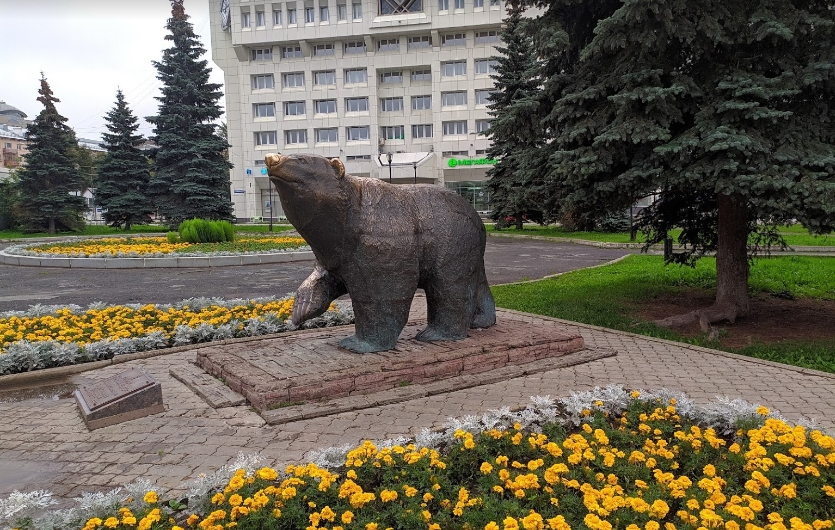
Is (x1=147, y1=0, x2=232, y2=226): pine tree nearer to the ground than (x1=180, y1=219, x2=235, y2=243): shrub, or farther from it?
farther from it

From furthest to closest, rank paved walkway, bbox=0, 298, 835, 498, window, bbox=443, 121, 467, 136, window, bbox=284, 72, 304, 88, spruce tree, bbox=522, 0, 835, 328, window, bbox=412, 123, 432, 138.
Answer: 1. window, bbox=412, 123, 432, 138
2. window, bbox=284, 72, 304, 88
3. window, bbox=443, 121, 467, 136
4. spruce tree, bbox=522, 0, 835, 328
5. paved walkway, bbox=0, 298, 835, 498

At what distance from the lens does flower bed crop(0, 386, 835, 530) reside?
10.1ft

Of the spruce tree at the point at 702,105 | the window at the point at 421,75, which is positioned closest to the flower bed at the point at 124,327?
the spruce tree at the point at 702,105

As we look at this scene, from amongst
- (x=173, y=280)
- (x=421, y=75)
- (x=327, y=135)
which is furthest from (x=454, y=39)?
(x=173, y=280)

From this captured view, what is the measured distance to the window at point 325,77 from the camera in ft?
157

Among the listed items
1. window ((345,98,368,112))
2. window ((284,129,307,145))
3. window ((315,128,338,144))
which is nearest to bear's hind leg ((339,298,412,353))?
window ((315,128,338,144))

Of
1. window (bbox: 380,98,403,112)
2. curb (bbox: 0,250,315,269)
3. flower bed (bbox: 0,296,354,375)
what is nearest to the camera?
flower bed (bbox: 0,296,354,375)

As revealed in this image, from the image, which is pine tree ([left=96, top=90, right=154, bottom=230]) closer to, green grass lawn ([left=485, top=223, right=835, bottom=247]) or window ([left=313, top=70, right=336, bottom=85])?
window ([left=313, top=70, right=336, bottom=85])

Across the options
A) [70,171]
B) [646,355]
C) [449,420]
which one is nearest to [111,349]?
[449,420]

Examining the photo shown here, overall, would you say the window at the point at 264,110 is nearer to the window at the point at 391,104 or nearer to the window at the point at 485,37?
the window at the point at 391,104

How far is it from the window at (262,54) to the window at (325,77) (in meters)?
4.31

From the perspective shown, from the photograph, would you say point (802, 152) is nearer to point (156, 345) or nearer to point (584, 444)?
point (584, 444)

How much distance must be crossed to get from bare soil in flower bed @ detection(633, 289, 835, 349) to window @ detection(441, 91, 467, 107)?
3837 centimetres

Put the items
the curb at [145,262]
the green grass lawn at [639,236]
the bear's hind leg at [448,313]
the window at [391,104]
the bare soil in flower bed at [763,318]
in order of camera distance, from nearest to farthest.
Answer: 1. the bear's hind leg at [448,313]
2. the bare soil in flower bed at [763,318]
3. the curb at [145,262]
4. the green grass lawn at [639,236]
5. the window at [391,104]
